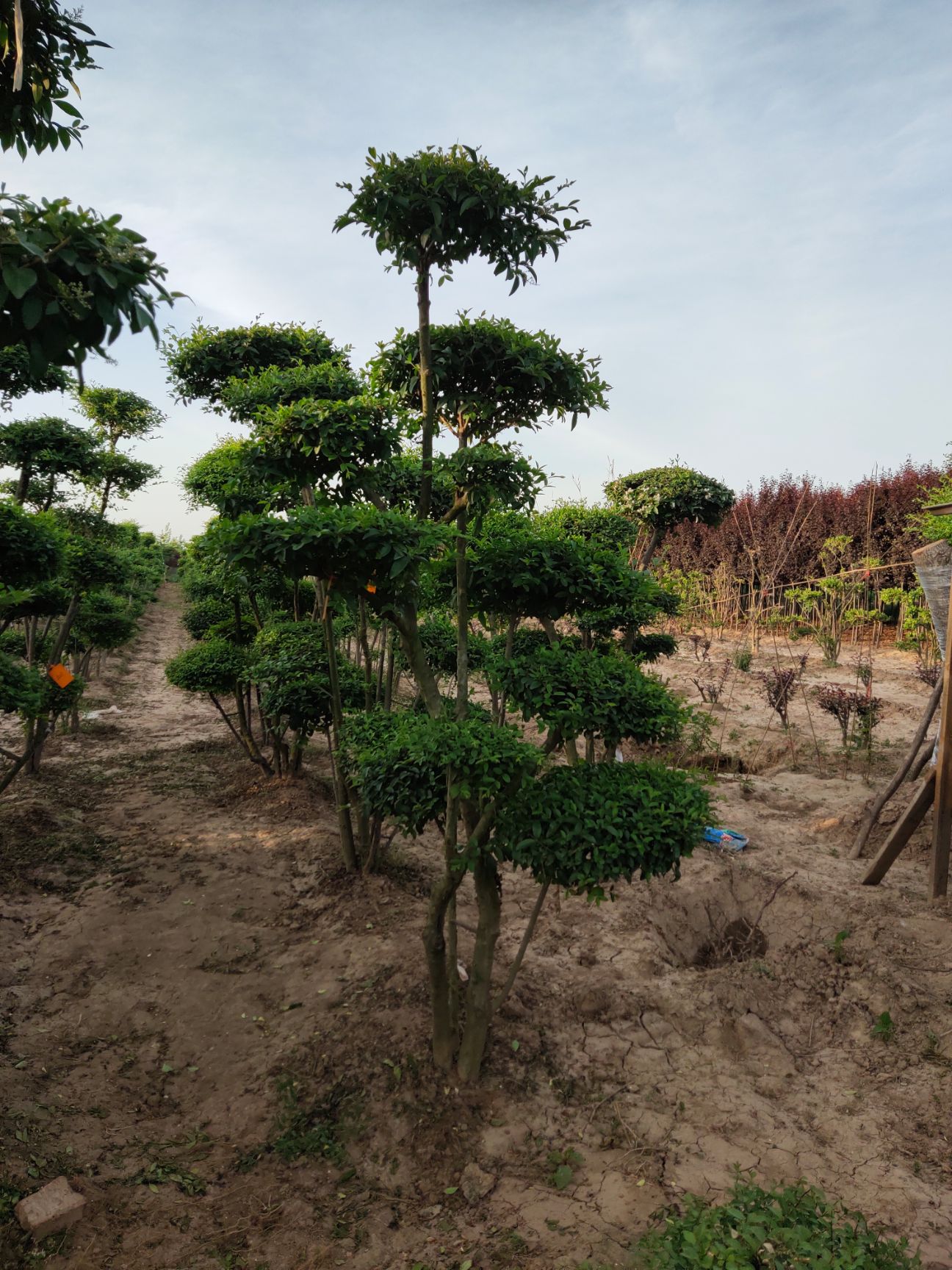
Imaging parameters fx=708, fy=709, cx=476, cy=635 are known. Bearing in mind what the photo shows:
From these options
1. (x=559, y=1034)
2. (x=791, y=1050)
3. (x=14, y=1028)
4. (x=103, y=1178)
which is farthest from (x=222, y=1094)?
(x=791, y=1050)

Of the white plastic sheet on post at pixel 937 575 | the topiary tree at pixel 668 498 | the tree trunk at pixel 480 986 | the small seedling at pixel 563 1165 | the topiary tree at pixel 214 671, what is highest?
the topiary tree at pixel 668 498

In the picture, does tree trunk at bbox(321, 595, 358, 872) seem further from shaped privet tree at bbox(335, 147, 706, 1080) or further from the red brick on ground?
the red brick on ground

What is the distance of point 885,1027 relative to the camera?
3.63 metres

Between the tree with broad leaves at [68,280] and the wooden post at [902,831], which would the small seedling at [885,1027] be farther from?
the tree with broad leaves at [68,280]

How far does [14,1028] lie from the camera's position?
3.56m

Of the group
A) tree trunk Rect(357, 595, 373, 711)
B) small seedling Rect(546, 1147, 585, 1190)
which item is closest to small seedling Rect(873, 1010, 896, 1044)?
small seedling Rect(546, 1147, 585, 1190)

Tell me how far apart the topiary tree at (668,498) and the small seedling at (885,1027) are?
4.61m

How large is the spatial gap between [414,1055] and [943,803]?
377 centimetres

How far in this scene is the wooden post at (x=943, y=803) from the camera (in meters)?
4.70

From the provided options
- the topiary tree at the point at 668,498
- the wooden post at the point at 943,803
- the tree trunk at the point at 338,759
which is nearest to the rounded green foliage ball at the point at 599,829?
the tree trunk at the point at 338,759

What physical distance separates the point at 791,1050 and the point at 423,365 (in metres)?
3.80

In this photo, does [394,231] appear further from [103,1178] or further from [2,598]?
[103,1178]

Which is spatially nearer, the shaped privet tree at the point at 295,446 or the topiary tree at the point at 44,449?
the shaped privet tree at the point at 295,446

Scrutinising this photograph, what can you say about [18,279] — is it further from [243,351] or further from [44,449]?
[44,449]
